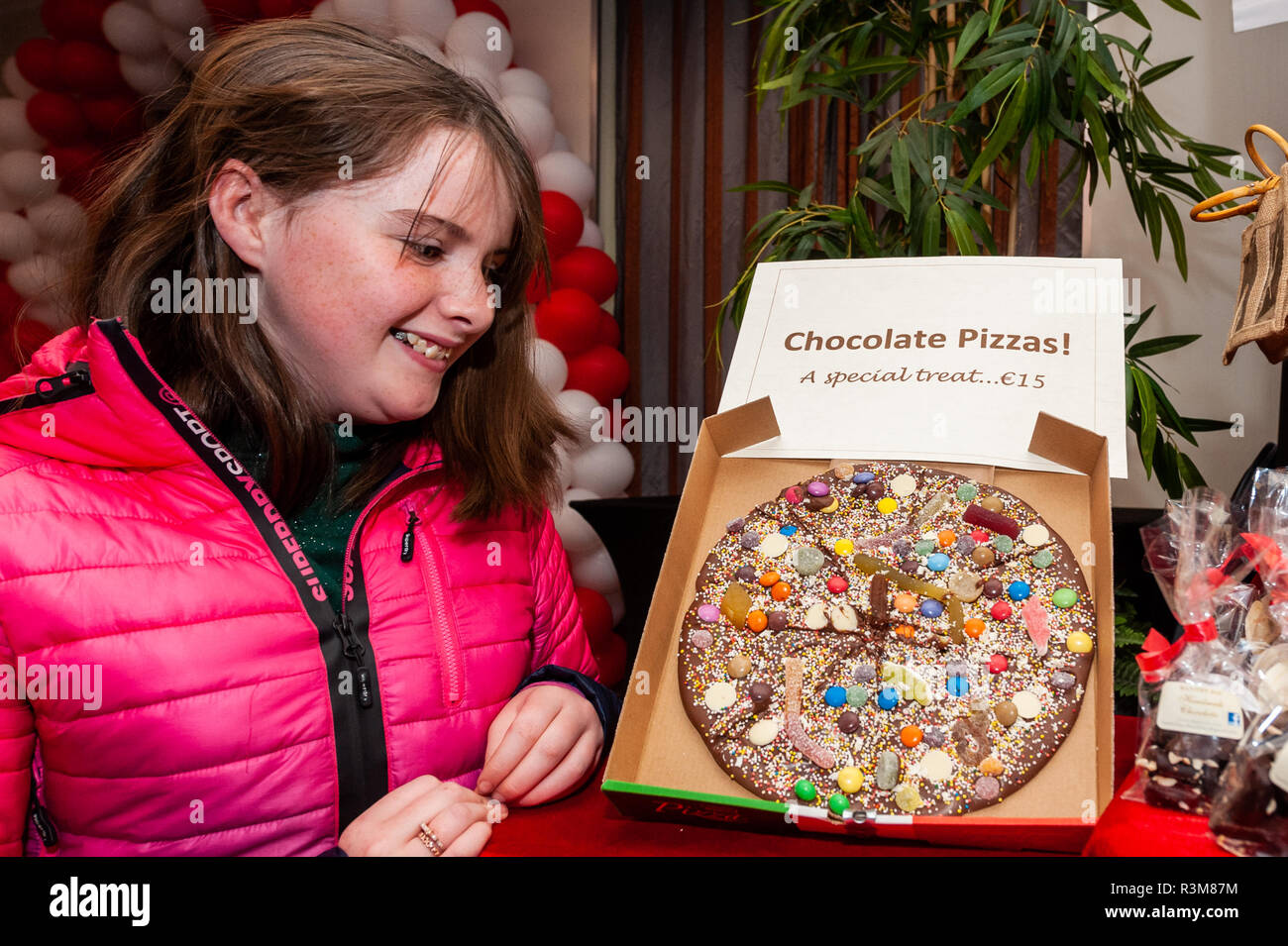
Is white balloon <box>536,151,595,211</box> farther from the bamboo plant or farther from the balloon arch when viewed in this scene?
the bamboo plant

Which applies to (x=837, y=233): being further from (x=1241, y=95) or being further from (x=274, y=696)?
(x=274, y=696)

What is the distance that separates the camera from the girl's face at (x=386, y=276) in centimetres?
85

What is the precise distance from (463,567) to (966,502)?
21.2 inches

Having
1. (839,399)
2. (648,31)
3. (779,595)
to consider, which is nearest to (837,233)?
(839,399)

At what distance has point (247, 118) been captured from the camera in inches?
34.5

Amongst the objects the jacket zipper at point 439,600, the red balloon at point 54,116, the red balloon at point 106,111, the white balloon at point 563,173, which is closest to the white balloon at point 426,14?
the white balloon at point 563,173

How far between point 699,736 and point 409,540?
0.36m

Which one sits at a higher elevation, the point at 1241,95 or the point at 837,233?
the point at 1241,95

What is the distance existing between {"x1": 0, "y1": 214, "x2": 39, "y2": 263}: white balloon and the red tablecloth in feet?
11.5

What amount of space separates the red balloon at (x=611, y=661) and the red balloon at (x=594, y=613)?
0.16 feet

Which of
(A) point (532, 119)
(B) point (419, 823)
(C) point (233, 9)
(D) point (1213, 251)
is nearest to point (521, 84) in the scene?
(A) point (532, 119)

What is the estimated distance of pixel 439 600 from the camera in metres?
0.95

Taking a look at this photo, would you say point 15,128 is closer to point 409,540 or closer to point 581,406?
point 581,406

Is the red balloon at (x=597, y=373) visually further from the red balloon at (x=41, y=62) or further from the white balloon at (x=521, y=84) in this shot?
the red balloon at (x=41, y=62)
